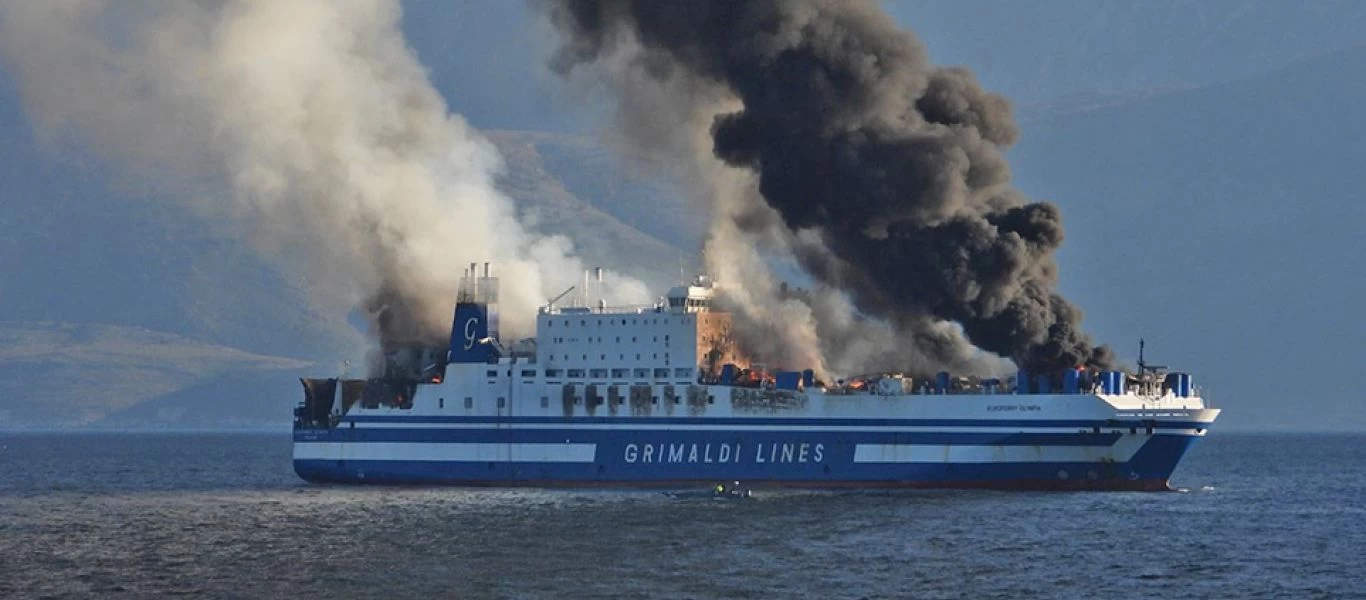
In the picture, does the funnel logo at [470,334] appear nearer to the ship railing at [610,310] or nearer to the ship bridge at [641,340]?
the ship bridge at [641,340]

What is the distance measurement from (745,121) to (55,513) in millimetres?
31393

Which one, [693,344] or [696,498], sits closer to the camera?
[696,498]

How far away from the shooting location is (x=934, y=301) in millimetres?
85750

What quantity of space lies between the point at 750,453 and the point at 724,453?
1.10 meters

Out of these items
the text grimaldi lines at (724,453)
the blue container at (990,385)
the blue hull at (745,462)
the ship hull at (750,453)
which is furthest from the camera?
the text grimaldi lines at (724,453)

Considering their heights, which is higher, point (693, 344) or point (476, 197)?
point (476, 197)

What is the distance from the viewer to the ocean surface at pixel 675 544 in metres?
58.3

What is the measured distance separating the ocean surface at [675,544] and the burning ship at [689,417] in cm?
161

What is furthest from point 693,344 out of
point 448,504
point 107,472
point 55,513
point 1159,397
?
point 107,472

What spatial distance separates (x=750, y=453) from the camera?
87000 mm

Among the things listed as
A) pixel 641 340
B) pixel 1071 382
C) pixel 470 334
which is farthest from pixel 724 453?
pixel 1071 382

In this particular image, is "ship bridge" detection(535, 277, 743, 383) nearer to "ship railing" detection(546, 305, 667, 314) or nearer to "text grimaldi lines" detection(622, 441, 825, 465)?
"ship railing" detection(546, 305, 667, 314)

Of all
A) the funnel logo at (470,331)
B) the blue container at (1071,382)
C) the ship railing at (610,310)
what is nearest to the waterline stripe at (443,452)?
the funnel logo at (470,331)

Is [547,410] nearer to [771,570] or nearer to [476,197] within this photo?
[476,197]
